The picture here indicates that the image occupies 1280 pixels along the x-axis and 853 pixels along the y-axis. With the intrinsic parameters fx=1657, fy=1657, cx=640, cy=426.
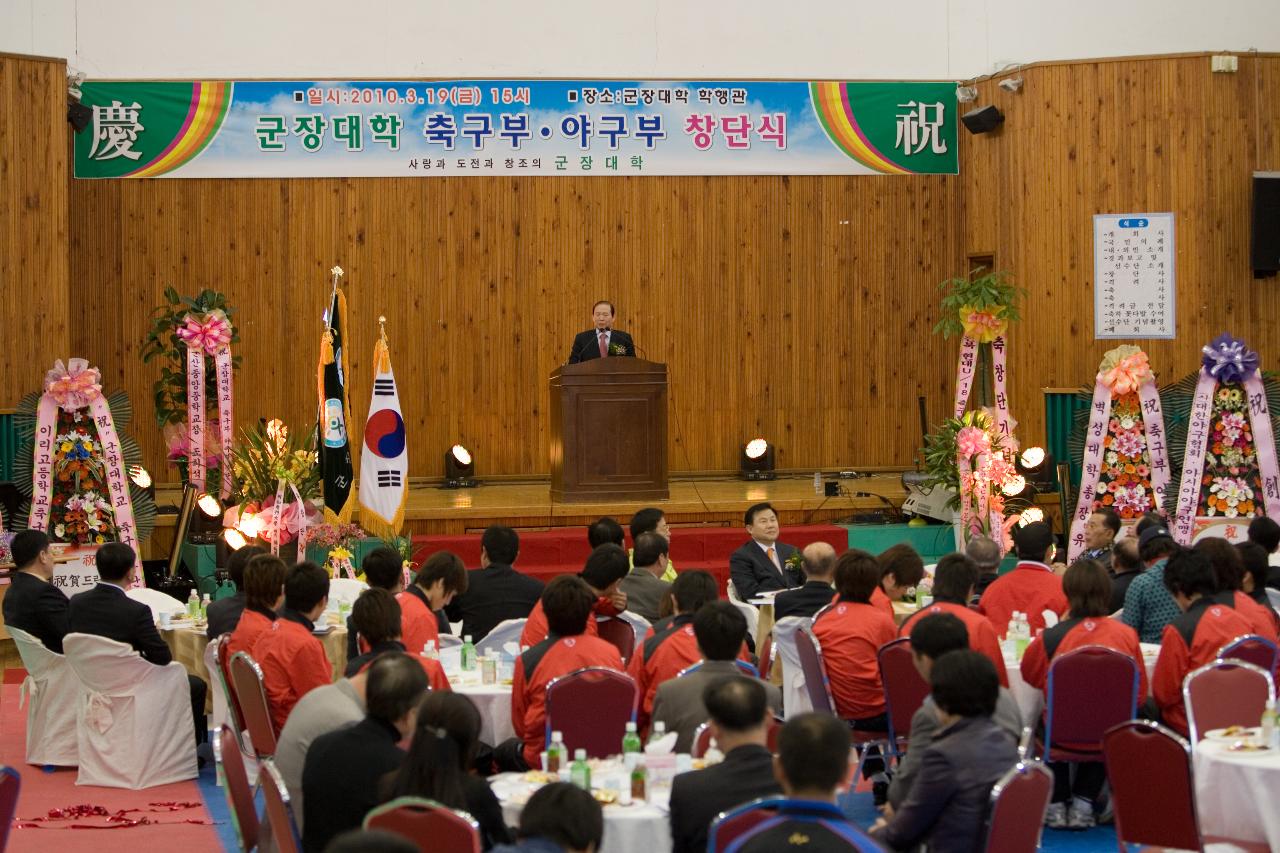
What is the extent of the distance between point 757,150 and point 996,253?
2.42 m

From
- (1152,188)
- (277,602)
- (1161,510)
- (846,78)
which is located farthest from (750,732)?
(846,78)

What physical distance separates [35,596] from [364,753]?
447 cm

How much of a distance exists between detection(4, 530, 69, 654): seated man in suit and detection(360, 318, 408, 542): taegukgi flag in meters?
3.46

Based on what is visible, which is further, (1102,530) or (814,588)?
(1102,530)

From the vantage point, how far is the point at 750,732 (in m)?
4.54

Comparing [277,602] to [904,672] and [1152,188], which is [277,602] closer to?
[904,672]

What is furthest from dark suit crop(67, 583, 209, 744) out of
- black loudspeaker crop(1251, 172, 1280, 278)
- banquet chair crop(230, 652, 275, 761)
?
black loudspeaker crop(1251, 172, 1280, 278)

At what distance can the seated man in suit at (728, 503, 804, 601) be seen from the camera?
9938 millimetres

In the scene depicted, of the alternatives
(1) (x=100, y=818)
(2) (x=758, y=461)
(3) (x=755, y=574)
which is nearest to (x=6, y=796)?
(1) (x=100, y=818)

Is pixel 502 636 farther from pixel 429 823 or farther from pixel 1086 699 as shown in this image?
pixel 429 823

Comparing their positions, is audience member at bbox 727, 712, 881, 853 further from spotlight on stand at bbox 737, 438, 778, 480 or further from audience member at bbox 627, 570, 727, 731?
spotlight on stand at bbox 737, 438, 778, 480

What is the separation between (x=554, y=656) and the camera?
6.38 meters

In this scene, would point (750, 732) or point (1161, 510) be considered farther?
point (1161, 510)

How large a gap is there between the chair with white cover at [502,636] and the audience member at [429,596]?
0.25 meters
